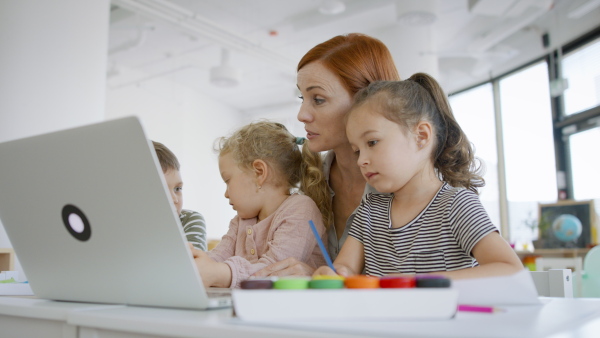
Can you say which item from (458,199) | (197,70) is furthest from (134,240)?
(197,70)

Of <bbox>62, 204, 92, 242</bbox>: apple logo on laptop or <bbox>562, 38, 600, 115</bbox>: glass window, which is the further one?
<bbox>562, 38, 600, 115</bbox>: glass window

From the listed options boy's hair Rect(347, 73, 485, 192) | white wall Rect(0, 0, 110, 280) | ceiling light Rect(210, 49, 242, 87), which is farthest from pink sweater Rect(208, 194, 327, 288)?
ceiling light Rect(210, 49, 242, 87)

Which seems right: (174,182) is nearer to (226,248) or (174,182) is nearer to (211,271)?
(226,248)

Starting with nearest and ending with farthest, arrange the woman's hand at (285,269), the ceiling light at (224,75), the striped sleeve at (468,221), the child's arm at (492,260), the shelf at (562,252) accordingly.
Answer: the child's arm at (492,260) < the striped sleeve at (468,221) < the woman's hand at (285,269) < the shelf at (562,252) < the ceiling light at (224,75)

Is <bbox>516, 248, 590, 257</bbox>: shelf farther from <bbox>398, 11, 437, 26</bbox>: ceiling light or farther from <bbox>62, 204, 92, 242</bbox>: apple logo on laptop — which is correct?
<bbox>62, 204, 92, 242</bbox>: apple logo on laptop

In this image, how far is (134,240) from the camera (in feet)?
2.09

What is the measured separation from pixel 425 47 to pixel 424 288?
5.52 meters

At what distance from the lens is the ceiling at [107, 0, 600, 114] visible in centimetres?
500

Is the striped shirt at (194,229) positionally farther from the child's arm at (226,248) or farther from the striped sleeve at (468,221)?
the striped sleeve at (468,221)

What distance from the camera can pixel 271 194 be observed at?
55.3 inches

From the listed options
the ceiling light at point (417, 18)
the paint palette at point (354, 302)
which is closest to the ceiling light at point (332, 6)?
the ceiling light at point (417, 18)

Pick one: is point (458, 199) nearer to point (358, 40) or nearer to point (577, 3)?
point (358, 40)

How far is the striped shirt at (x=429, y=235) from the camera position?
980 mm

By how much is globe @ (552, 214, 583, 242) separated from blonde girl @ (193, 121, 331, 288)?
142 inches
